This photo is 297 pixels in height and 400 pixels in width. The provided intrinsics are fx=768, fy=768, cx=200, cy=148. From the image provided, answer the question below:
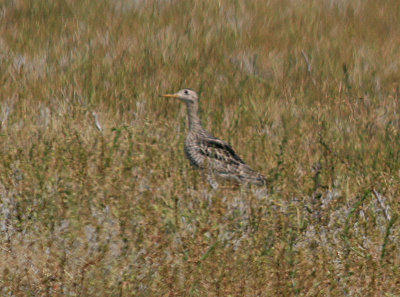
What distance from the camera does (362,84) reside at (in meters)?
7.36

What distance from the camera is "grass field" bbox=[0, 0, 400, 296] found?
3643mm

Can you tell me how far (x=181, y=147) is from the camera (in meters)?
5.34

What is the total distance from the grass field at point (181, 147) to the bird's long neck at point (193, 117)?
134 millimetres

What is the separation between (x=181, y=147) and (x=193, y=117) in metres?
0.92

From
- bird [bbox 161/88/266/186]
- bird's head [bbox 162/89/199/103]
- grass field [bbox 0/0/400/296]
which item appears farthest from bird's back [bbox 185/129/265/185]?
bird's head [bbox 162/89/199/103]

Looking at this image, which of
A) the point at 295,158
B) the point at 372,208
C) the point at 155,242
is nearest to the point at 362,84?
the point at 295,158

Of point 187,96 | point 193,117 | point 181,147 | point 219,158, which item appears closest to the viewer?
point 181,147

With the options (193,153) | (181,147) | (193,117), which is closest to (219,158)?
(193,153)

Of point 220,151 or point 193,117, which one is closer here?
point 220,151

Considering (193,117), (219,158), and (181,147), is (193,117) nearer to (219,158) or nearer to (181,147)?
(219,158)

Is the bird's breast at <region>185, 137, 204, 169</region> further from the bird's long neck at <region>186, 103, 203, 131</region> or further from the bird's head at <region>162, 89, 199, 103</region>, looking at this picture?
the bird's head at <region>162, 89, 199, 103</region>

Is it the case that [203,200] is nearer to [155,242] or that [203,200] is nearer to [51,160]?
[155,242]

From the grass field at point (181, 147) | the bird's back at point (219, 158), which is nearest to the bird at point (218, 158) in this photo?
the bird's back at point (219, 158)

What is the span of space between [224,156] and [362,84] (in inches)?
90.7
